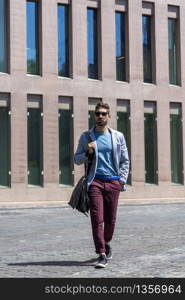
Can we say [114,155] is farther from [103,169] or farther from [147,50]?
[147,50]

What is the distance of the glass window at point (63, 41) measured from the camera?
26422mm

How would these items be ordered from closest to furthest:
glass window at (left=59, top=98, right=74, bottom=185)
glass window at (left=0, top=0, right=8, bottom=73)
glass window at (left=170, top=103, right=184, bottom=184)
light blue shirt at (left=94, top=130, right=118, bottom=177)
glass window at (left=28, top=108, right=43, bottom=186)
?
light blue shirt at (left=94, top=130, right=118, bottom=177) → glass window at (left=0, top=0, right=8, bottom=73) → glass window at (left=28, top=108, right=43, bottom=186) → glass window at (left=59, top=98, right=74, bottom=185) → glass window at (left=170, top=103, right=184, bottom=184)

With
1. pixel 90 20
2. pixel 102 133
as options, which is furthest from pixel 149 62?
pixel 102 133

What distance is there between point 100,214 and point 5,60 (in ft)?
57.3

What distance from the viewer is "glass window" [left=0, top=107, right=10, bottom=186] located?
2469 cm

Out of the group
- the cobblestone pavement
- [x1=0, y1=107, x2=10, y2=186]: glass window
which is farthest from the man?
[x1=0, y1=107, x2=10, y2=186]: glass window

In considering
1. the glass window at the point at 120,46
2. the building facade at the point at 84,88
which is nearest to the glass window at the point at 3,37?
the building facade at the point at 84,88

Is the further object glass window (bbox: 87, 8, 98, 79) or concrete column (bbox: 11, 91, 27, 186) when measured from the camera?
glass window (bbox: 87, 8, 98, 79)

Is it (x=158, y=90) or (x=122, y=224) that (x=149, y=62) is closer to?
(x=158, y=90)

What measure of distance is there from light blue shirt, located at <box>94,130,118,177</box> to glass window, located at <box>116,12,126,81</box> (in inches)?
769

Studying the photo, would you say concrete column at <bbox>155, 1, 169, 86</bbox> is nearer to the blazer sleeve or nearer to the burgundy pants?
the blazer sleeve

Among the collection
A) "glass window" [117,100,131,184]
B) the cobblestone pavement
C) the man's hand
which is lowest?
the cobblestone pavement

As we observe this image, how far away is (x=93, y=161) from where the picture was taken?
8.60 meters

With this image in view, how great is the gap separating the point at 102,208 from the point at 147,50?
21.1 metres
